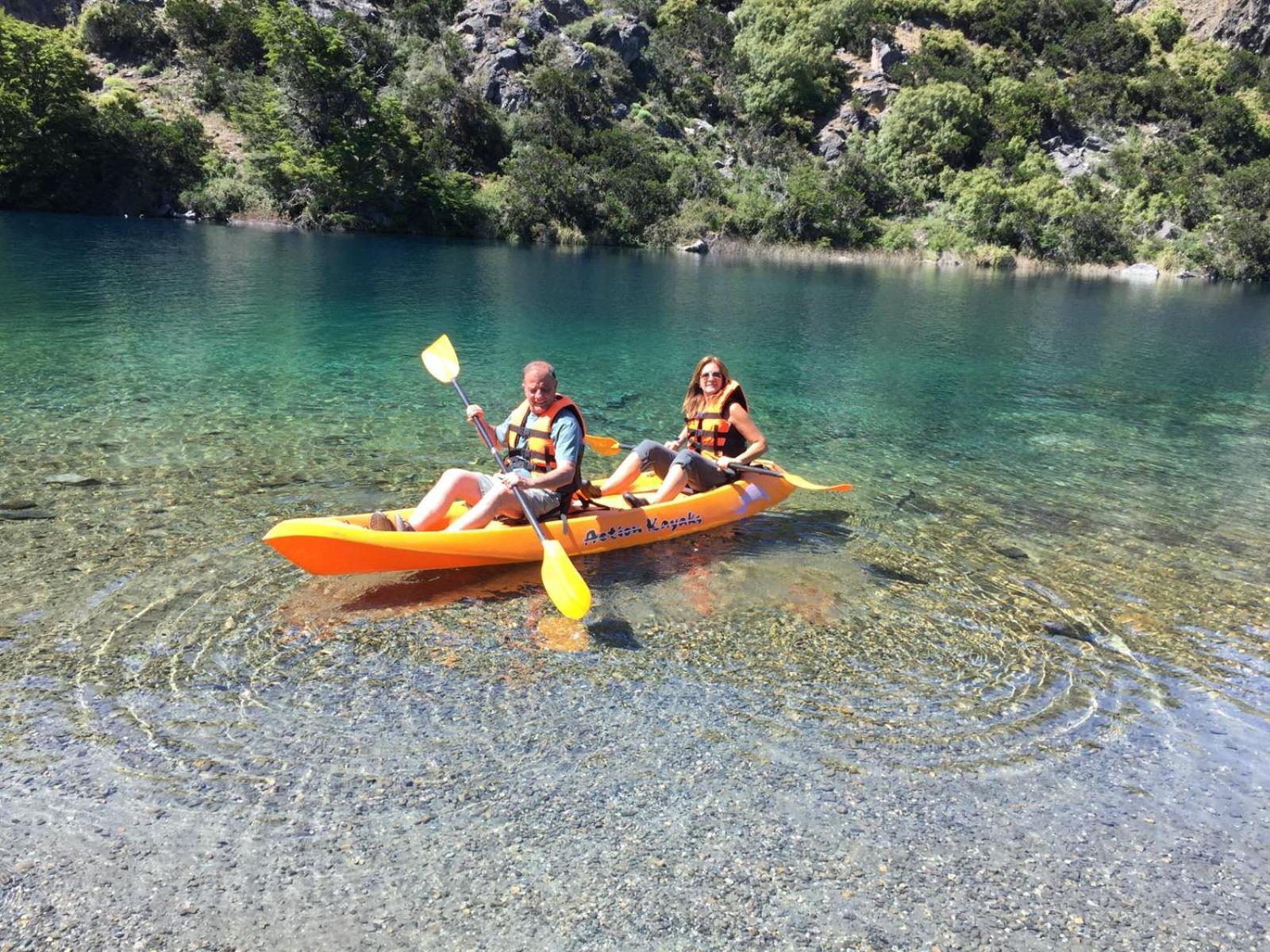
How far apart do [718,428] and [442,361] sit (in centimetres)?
288

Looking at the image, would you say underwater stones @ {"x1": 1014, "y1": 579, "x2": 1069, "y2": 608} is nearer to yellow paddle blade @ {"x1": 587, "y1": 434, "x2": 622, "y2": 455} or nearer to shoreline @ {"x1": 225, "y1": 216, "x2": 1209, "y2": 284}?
yellow paddle blade @ {"x1": 587, "y1": 434, "x2": 622, "y2": 455}

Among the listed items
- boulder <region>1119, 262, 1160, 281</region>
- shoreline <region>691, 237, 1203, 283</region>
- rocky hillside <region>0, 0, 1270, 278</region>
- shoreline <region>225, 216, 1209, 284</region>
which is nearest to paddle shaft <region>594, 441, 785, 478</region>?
shoreline <region>225, 216, 1209, 284</region>

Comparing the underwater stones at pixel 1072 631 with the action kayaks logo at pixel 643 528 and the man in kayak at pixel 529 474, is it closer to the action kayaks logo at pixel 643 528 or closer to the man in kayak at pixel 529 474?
the action kayaks logo at pixel 643 528

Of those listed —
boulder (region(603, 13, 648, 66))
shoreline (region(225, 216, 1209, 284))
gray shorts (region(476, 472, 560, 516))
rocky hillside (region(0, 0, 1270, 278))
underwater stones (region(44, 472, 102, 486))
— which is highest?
boulder (region(603, 13, 648, 66))

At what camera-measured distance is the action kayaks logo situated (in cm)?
666

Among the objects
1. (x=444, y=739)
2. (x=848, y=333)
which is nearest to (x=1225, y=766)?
(x=444, y=739)

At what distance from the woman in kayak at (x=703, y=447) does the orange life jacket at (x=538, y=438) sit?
2.61 feet

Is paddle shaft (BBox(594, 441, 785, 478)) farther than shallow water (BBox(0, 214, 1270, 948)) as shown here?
Yes

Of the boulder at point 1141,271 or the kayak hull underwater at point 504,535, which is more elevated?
the boulder at point 1141,271

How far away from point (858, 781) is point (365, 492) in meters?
5.33

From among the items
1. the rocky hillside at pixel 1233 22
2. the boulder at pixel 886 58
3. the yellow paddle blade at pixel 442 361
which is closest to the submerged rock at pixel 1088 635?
the yellow paddle blade at pixel 442 361

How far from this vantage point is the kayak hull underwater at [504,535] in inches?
218

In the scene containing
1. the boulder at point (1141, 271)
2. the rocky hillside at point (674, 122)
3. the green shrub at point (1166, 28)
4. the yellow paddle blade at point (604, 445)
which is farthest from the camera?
the green shrub at point (1166, 28)

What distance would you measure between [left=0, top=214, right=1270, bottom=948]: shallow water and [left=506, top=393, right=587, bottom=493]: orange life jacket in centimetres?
88
